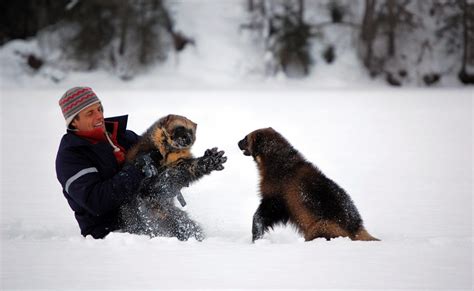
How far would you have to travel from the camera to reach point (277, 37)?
32.5 meters

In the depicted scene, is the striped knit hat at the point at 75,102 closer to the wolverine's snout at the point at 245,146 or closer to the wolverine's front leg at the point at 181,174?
the wolverine's front leg at the point at 181,174

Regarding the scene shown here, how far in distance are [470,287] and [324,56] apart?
97.2ft

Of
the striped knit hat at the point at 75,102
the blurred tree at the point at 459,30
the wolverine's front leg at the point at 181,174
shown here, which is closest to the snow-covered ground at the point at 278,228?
the wolverine's front leg at the point at 181,174

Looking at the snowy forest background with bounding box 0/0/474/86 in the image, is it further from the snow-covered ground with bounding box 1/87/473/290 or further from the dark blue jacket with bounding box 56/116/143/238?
the dark blue jacket with bounding box 56/116/143/238

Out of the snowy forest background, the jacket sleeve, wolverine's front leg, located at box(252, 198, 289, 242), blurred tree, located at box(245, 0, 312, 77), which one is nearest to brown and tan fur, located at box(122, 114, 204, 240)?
the jacket sleeve

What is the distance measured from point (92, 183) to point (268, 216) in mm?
1574

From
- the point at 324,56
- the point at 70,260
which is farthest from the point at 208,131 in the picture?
the point at 324,56

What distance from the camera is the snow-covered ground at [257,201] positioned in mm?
3781

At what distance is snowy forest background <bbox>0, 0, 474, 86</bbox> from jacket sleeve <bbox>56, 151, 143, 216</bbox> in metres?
27.2

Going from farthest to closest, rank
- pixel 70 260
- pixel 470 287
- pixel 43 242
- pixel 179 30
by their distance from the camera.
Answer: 1. pixel 179 30
2. pixel 43 242
3. pixel 70 260
4. pixel 470 287

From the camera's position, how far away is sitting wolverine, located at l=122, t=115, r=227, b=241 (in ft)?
16.0

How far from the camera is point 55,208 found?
7.27m

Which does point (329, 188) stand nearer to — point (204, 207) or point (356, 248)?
point (356, 248)

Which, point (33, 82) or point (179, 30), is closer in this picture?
point (33, 82)
